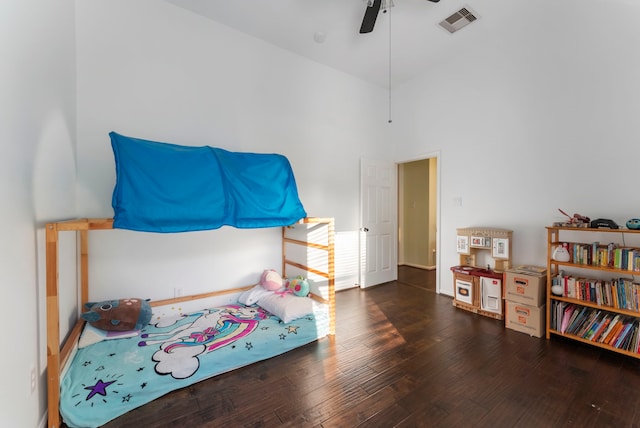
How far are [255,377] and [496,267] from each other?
10.3 ft

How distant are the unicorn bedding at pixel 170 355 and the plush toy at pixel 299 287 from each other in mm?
250

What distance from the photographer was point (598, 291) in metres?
2.39

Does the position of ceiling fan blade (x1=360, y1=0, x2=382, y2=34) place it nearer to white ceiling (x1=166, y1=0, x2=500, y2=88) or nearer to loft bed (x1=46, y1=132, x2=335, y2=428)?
white ceiling (x1=166, y1=0, x2=500, y2=88)

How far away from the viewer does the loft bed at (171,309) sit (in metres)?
1.68

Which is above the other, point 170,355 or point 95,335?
point 95,335

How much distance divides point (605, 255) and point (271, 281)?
3368mm

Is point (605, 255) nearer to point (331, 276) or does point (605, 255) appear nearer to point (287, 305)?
point (331, 276)

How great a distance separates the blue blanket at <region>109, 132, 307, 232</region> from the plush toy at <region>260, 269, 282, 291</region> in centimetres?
97

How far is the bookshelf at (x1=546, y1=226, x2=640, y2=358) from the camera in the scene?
2.25 m

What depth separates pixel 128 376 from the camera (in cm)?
189

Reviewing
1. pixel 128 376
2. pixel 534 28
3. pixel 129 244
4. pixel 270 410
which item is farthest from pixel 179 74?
pixel 534 28

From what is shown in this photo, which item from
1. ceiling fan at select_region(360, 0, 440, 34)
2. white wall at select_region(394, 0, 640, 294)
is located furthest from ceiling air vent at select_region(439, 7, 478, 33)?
ceiling fan at select_region(360, 0, 440, 34)

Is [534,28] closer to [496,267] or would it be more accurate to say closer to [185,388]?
[496,267]

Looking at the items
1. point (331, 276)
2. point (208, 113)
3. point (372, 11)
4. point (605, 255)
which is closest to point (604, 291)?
point (605, 255)
